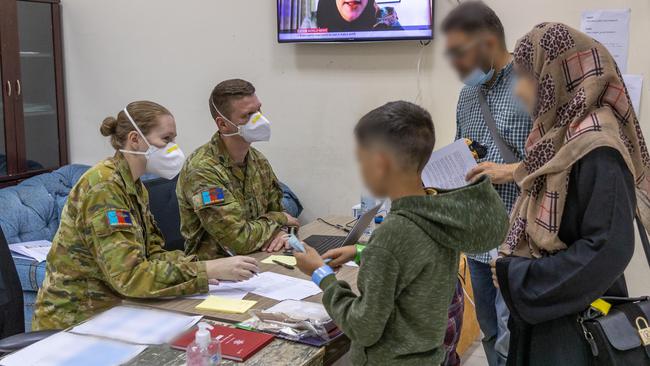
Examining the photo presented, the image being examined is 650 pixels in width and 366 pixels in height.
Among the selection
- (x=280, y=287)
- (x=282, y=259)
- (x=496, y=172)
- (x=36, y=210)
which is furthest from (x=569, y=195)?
(x=36, y=210)

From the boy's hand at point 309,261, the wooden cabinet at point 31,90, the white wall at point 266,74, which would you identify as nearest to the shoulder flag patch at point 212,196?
the boy's hand at point 309,261

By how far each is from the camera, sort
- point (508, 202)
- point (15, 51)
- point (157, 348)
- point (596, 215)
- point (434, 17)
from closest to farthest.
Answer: point (596, 215)
point (157, 348)
point (508, 202)
point (434, 17)
point (15, 51)

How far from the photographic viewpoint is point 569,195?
1510mm

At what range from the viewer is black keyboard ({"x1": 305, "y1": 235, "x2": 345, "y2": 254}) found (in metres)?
2.51

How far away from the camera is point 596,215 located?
1.45 metres

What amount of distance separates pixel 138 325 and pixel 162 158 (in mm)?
605

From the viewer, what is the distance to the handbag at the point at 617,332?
1.51m

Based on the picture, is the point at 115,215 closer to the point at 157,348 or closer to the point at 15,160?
the point at 157,348

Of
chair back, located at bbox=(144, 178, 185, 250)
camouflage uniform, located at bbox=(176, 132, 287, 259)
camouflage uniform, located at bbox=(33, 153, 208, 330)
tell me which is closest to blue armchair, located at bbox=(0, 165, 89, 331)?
chair back, located at bbox=(144, 178, 185, 250)

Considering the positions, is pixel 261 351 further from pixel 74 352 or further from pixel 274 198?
pixel 274 198

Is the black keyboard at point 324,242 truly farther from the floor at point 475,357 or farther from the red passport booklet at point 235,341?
the floor at point 475,357

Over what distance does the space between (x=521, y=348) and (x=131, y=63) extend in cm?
332

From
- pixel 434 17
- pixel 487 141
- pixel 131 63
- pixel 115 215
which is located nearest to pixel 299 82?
pixel 434 17

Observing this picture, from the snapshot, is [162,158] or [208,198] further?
[208,198]
